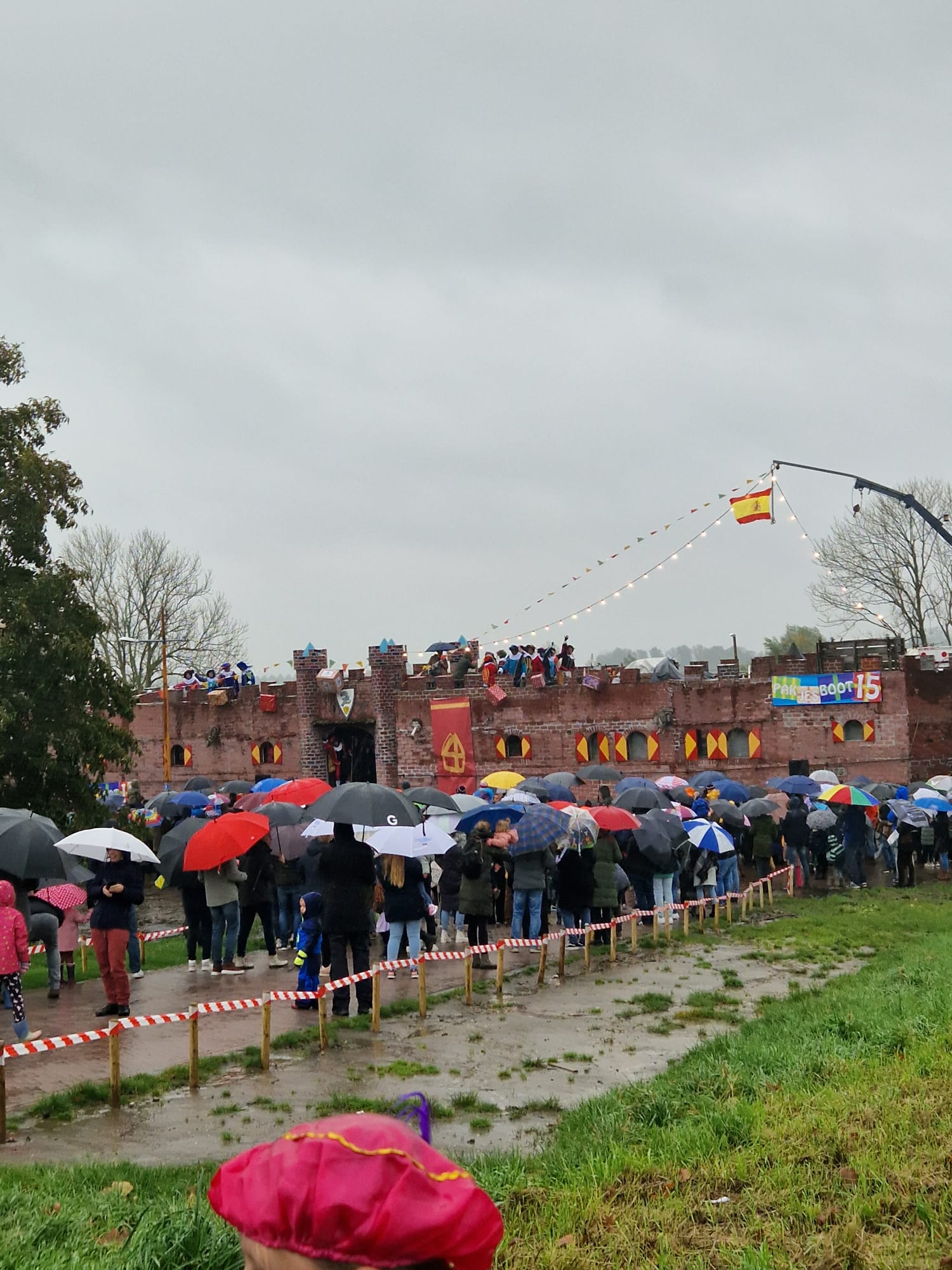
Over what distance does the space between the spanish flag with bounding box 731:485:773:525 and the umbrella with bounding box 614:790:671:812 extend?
37.2 feet

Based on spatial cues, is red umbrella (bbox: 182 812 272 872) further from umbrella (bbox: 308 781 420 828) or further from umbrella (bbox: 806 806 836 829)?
umbrella (bbox: 806 806 836 829)

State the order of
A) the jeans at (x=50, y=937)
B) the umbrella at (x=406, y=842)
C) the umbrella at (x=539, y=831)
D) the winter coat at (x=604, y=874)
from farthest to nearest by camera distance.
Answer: the winter coat at (x=604, y=874), the umbrella at (x=539, y=831), the jeans at (x=50, y=937), the umbrella at (x=406, y=842)

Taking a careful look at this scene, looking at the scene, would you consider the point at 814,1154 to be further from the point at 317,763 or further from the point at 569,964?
the point at 317,763

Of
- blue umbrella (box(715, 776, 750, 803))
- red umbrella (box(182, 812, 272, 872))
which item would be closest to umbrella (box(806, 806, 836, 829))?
blue umbrella (box(715, 776, 750, 803))

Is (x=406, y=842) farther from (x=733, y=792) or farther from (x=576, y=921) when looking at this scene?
(x=733, y=792)

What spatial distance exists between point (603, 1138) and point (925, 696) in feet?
94.1

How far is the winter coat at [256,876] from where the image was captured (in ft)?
41.7

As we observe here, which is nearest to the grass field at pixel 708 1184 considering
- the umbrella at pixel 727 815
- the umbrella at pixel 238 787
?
the umbrella at pixel 727 815

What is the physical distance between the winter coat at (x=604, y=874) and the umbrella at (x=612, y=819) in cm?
21

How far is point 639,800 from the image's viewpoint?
18406 mm

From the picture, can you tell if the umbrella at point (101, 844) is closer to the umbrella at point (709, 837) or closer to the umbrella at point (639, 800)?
the umbrella at point (709, 837)

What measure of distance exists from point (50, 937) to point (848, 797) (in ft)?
44.4

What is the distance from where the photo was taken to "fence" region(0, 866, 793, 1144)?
761 cm

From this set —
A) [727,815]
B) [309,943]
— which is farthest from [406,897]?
[727,815]
